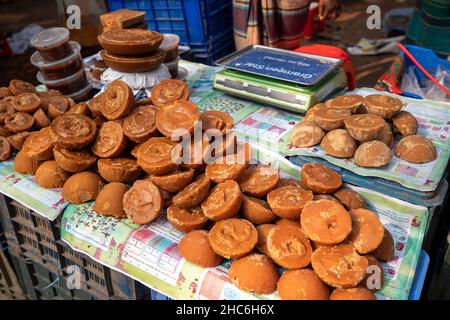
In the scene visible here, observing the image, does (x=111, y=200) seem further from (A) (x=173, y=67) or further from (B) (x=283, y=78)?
(A) (x=173, y=67)

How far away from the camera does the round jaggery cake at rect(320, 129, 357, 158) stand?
1.73 m

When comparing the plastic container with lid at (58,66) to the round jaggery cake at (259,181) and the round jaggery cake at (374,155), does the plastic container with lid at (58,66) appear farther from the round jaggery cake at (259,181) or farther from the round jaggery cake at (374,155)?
the round jaggery cake at (374,155)

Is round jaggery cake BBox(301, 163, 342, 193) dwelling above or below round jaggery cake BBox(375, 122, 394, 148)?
below

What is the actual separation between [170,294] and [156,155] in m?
0.56

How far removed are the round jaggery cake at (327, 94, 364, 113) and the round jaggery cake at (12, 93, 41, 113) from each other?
1589 mm

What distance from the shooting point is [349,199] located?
5.10 feet

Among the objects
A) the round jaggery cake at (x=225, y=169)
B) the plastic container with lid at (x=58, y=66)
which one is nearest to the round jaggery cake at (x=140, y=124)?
the round jaggery cake at (x=225, y=169)

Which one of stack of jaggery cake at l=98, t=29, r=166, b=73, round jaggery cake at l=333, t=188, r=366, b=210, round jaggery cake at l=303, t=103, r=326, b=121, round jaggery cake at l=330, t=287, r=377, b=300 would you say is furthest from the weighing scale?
round jaggery cake at l=330, t=287, r=377, b=300

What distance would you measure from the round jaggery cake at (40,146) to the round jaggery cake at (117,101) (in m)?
0.30

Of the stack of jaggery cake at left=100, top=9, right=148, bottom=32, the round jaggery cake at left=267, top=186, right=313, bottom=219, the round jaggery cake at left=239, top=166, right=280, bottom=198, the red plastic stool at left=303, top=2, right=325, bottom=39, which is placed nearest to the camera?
the round jaggery cake at left=267, top=186, right=313, bottom=219

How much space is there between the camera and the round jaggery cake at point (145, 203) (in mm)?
1598

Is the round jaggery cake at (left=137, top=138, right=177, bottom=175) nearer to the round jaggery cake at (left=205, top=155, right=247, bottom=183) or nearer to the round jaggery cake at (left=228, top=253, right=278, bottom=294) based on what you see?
the round jaggery cake at (left=205, top=155, right=247, bottom=183)

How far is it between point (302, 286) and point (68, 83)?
2.03 m

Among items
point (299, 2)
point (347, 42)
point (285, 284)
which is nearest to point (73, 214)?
point (285, 284)
